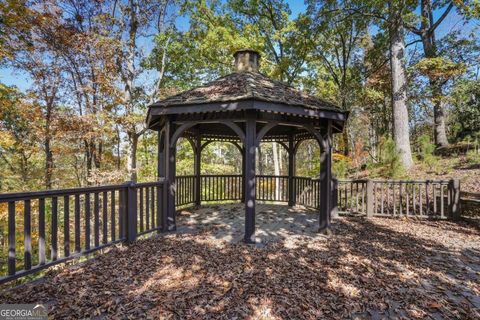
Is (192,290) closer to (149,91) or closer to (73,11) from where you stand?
(149,91)

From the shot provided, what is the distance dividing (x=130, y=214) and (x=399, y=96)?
10581mm

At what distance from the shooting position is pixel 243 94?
16.0ft

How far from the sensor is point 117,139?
503 inches

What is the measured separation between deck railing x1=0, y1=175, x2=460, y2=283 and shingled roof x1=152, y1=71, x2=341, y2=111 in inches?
75.3

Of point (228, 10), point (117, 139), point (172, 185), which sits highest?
point (228, 10)

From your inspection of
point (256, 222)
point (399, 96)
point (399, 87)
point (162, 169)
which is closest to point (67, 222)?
point (162, 169)

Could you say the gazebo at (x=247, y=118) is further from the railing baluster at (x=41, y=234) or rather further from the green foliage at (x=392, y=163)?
the green foliage at (x=392, y=163)

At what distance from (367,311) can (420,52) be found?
53.1 ft

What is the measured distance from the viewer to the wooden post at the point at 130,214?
466 cm

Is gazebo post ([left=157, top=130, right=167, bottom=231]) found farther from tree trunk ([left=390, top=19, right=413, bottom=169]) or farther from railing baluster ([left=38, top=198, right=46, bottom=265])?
tree trunk ([left=390, top=19, right=413, bottom=169])

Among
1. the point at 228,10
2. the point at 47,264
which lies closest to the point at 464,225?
the point at 47,264

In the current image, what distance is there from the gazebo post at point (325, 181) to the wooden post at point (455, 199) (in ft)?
11.5

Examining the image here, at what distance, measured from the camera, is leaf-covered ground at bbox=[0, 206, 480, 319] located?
A: 8.80 feet

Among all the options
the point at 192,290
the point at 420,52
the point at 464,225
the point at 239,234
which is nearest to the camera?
the point at 192,290
